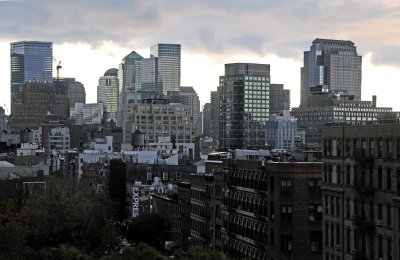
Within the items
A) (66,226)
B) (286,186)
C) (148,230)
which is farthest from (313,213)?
(148,230)

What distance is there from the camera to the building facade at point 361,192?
4472cm

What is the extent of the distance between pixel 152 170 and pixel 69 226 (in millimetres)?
60076

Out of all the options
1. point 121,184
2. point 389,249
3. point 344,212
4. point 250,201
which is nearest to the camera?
point 389,249

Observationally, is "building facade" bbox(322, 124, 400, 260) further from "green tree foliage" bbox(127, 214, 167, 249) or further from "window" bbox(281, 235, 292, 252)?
"green tree foliage" bbox(127, 214, 167, 249)

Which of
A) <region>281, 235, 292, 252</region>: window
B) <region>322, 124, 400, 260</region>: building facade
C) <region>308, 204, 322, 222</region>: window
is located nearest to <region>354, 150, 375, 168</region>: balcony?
<region>322, 124, 400, 260</region>: building facade

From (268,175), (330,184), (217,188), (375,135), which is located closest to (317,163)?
(268,175)

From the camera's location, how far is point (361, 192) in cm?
4759

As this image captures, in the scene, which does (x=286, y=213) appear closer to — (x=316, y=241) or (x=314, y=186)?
(x=314, y=186)

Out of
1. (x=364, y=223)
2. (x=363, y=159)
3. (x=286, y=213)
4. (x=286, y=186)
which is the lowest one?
(x=286, y=213)

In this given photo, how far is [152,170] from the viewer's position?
12912 centimetres

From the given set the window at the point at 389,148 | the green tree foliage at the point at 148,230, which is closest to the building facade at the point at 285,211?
the window at the point at 389,148

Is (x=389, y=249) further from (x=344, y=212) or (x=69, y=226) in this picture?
(x=69, y=226)

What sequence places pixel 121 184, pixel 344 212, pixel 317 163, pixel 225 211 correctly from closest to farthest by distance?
1. pixel 344 212
2. pixel 317 163
3. pixel 225 211
4. pixel 121 184

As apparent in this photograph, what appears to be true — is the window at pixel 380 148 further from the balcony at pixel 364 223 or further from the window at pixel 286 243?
the window at pixel 286 243
